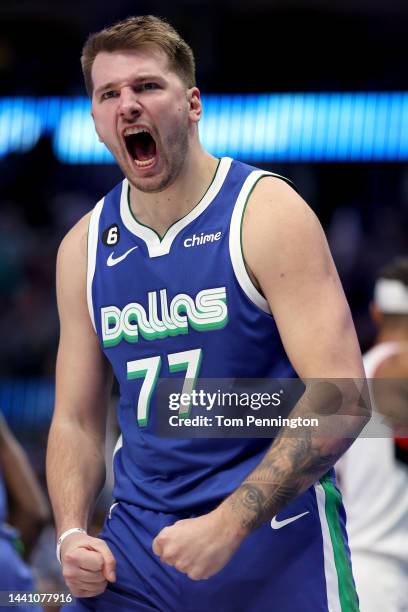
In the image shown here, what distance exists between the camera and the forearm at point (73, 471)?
9.76ft

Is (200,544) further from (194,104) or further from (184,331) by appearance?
(194,104)

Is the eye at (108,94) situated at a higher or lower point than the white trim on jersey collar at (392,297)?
higher

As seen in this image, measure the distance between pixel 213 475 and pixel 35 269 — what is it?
6.76 meters

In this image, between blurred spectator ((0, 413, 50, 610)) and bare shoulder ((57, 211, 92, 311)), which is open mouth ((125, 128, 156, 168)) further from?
blurred spectator ((0, 413, 50, 610))

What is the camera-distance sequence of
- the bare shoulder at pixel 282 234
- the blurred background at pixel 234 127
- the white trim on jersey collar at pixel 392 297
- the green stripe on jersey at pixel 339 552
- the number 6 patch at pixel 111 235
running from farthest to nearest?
the blurred background at pixel 234 127
the white trim on jersey collar at pixel 392 297
the number 6 patch at pixel 111 235
the green stripe on jersey at pixel 339 552
the bare shoulder at pixel 282 234

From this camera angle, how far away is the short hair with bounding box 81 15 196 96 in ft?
9.53

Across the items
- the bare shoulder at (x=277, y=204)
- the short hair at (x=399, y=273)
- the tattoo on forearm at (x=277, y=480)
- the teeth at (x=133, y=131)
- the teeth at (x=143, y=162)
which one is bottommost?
the tattoo on forearm at (x=277, y=480)

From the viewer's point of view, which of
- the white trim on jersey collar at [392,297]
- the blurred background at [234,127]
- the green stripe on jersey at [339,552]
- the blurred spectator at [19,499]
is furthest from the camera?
the blurred background at [234,127]

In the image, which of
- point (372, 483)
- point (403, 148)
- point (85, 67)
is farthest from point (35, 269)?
point (85, 67)

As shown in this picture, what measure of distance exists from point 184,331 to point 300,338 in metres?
0.34

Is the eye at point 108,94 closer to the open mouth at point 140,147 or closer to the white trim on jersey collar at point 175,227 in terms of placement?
the open mouth at point 140,147

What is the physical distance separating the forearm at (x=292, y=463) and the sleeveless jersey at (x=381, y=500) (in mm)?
1746

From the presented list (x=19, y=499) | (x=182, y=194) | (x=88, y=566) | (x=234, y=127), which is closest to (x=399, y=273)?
(x=19, y=499)

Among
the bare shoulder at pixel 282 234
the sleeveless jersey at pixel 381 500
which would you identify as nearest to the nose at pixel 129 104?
the bare shoulder at pixel 282 234
